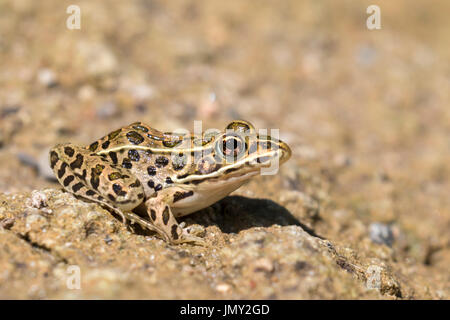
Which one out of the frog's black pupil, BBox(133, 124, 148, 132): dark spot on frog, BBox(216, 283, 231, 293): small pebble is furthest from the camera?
BBox(133, 124, 148, 132): dark spot on frog

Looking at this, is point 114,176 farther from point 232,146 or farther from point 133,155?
point 232,146

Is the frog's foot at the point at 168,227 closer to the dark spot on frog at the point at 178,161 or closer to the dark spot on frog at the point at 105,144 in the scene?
the dark spot on frog at the point at 178,161

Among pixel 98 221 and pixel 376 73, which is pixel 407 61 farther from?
pixel 98 221

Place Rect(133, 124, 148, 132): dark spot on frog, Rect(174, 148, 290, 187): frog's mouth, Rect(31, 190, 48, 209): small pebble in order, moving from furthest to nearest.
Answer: Rect(133, 124, 148, 132): dark spot on frog, Rect(174, 148, 290, 187): frog's mouth, Rect(31, 190, 48, 209): small pebble

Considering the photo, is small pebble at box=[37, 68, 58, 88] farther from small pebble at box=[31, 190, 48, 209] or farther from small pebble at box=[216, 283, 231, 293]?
small pebble at box=[216, 283, 231, 293]

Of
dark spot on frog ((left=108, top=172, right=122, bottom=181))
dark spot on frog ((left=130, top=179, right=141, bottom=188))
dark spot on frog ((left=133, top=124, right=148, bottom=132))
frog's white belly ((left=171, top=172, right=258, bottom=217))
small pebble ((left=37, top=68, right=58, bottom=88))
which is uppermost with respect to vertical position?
small pebble ((left=37, top=68, right=58, bottom=88))

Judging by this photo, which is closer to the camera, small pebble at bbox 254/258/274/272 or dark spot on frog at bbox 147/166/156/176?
small pebble at bbox 254/258/274/272

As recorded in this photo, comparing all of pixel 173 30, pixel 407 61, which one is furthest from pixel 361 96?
pixel 173 30

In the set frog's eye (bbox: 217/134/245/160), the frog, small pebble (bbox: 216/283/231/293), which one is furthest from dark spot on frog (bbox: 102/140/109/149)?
small pebble (bbox: 216/283/231/293)
